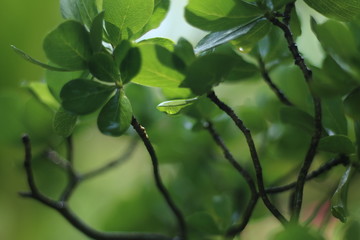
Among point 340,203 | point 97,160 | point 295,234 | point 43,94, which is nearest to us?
point 295,234

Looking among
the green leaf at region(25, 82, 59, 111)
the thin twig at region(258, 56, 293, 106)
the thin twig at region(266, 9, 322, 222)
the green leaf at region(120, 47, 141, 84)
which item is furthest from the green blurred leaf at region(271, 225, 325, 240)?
the green leaf at region(25, 82, 59, 111)

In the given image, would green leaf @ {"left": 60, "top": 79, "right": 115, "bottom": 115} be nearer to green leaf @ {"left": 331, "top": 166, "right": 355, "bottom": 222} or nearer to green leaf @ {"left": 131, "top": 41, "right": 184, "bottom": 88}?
green leaf @ {"left": 131, "top": 41, "right": 184, "bottom": 88}

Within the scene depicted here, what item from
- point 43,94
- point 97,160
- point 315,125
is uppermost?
point 315,125

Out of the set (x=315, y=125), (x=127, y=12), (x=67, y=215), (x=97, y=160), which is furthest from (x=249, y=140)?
(x=97, y=160)

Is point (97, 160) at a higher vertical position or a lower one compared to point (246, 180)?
lower

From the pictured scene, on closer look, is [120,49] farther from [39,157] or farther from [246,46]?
[39,157]

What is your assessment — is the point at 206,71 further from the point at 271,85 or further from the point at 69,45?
the point at 271,85

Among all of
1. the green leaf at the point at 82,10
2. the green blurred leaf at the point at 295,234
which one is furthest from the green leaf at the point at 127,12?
the green blurred leaf at the point at 295,234

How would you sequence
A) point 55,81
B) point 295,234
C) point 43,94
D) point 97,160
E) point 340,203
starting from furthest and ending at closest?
point 97,160, point 43,94, point 55,81, point 340,203, point 295,234
